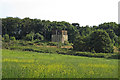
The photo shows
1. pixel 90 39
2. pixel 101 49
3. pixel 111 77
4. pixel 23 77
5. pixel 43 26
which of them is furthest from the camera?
pixel 43 26

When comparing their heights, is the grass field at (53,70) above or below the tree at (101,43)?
below

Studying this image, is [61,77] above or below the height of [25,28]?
below

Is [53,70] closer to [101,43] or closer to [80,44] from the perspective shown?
[101,43]

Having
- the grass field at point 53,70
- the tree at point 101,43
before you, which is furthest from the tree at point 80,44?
the grass field at point 53,70

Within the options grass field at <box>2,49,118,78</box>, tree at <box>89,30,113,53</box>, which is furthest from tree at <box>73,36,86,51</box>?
grass field at <box>2,49,118,78</box>

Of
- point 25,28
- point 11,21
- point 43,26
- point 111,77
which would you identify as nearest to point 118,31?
point 43,26

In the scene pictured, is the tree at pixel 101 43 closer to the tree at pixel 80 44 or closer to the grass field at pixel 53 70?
the tree at pixel 80 44

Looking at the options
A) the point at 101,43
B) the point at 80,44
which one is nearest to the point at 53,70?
the point at 101,43

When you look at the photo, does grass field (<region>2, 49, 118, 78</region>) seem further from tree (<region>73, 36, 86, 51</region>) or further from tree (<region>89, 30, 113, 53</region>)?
tree (<region>73, 36, 86, 51</region>)

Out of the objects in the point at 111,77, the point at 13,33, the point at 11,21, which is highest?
the point at 11,21

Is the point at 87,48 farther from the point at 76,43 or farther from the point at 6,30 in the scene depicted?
the point at 6,30

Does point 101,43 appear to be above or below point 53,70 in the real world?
above

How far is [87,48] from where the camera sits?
52156 millimetres

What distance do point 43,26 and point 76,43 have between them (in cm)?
4833
